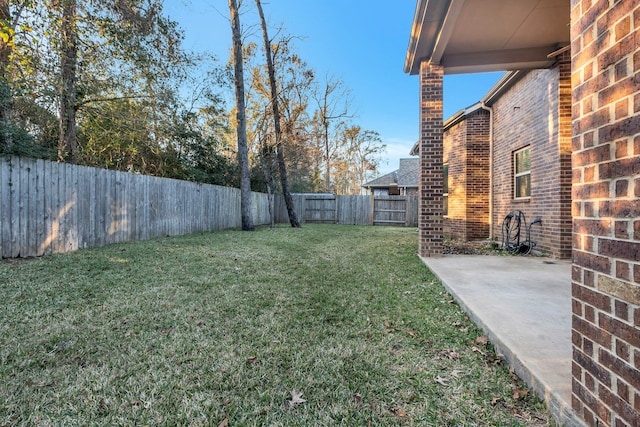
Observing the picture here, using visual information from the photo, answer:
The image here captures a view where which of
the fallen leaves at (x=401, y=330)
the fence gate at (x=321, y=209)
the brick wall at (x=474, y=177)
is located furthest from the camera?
the fence gate at (x=321, y=209)

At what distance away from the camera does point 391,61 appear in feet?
48.2

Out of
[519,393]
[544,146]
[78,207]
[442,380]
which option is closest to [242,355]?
[442,380]

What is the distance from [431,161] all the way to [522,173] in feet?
8.52

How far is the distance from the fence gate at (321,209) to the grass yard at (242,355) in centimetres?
1248

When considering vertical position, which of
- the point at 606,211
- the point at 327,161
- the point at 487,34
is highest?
the point at 327,161

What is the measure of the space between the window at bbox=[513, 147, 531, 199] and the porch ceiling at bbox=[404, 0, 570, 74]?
1815mm

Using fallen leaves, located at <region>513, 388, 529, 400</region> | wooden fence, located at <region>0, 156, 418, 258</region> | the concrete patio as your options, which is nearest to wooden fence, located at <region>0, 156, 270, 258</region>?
wooden fence, located at <region>0, 156, 418, 258</region>

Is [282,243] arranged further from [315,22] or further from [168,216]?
[315,22]

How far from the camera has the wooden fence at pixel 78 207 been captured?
457 cm

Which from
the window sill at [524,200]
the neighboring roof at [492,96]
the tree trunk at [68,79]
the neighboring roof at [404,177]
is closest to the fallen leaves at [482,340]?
the window sill at [524,200]

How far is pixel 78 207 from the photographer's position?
217 inches

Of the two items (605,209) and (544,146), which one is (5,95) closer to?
(605,209)

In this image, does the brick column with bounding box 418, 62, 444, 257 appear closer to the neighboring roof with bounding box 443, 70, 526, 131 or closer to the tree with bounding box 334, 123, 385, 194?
the neighboring roof with bounding box 443, 70, 526, 131

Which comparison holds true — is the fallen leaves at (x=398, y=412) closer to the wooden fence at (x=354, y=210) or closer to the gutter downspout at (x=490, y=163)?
the gutter downspout at (x=490, y=163)
